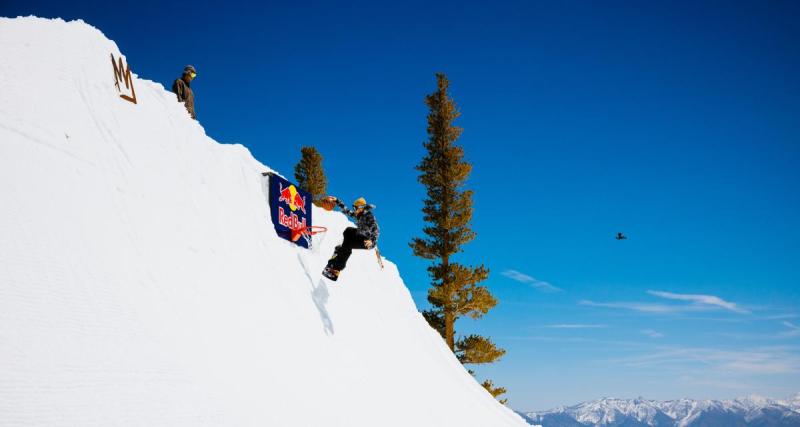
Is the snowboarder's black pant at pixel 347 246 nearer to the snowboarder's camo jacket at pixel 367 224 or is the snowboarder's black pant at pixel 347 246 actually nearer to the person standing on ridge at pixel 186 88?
the snowboarder's camo jacket at pixel 367 224

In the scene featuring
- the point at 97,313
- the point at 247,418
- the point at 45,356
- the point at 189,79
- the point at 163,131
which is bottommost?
the point at 247,418

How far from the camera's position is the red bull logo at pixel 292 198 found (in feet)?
38.7

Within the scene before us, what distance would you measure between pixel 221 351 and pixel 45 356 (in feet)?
7.64

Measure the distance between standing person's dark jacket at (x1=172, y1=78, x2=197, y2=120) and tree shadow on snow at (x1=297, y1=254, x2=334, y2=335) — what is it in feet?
15.5

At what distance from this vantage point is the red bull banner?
11.1 m

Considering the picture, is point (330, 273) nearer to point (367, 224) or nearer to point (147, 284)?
point (367, 224)

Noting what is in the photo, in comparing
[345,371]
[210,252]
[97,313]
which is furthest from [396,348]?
[97,313]

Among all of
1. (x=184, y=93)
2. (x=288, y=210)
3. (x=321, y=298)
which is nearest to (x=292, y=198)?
(x=288, y=210)

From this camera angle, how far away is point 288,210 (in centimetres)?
1180

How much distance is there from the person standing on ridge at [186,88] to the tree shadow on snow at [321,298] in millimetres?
4807

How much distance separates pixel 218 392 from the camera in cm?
535

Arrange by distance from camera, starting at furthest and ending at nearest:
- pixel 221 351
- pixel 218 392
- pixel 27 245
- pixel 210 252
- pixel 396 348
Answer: pixel 396 348 → pixel 210 252 → pixel 221 351 → pixel 218 392 → pixel 27 245

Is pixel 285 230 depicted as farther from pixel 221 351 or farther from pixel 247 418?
pixel 247 418

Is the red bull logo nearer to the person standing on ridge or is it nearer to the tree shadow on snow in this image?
the tree shadow on snow
